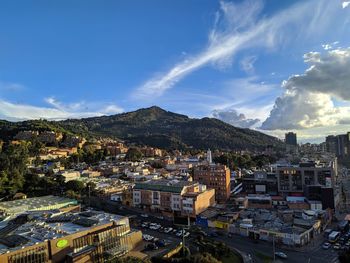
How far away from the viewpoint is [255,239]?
31.7 metres

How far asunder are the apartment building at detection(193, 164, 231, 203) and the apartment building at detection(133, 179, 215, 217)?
4778 millimetres

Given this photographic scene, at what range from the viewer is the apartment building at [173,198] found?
→ 1549 inches

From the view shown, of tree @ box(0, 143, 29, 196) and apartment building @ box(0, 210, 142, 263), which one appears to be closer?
apartment building @ box(0, 210, 142, 263)

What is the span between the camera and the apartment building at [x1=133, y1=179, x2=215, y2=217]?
39.3 meters

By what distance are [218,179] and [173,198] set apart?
10.9 meters

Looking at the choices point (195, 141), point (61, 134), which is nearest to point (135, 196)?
point (61, 134)

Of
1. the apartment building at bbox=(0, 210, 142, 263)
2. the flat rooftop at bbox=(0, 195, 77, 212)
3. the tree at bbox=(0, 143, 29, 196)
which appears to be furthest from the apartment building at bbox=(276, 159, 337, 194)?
the tree at bbox=(0, 143, 29, 196)

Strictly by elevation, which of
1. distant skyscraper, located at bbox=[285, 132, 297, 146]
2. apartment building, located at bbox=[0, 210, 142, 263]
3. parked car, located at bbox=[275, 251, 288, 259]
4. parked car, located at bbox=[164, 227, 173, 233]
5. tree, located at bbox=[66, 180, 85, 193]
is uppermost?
distant skyscraper, located at bbox=[285, 132, 297, 146]

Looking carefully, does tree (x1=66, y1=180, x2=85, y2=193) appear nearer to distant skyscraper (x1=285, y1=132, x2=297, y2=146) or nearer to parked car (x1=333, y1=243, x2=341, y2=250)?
parked car (x1=333, y1=243, x2=341, y2=250)

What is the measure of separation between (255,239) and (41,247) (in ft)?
66.4

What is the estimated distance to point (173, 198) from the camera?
41.0 metres

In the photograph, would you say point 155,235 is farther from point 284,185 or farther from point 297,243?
point 284,185

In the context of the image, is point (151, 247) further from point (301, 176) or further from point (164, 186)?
point (301, 176)

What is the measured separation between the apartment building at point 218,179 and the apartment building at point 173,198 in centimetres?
478
